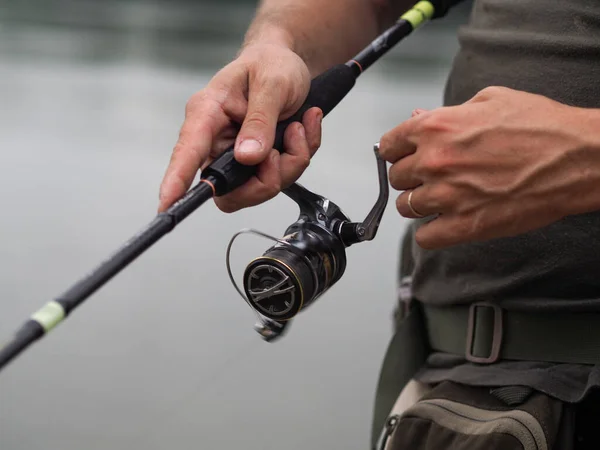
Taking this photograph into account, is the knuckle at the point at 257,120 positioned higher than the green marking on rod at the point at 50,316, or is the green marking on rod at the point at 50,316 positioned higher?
the knuckle at the point at 257,120

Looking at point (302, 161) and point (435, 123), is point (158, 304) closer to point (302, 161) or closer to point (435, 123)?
point (302, 161)

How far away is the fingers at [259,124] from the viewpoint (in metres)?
0.89

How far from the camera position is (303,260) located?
917 millimetres

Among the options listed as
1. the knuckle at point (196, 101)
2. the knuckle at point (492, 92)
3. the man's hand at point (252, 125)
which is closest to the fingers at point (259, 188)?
the man's hand at point (252, 125)

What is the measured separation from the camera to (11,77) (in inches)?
185

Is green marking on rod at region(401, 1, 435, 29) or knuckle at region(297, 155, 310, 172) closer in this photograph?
knuckle at region(297, 155, 310, 172)

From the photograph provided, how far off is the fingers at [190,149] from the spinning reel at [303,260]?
0.10m

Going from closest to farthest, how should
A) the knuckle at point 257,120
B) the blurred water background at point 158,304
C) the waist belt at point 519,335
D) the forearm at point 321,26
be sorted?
the knuckle at point 257,120 → the waist belt at point 519,335 → the forearm at point 321,26 → the blurred water background at point 158,304

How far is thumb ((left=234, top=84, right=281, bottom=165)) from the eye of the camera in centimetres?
89

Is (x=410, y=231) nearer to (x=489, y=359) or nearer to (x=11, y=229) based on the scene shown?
(x=489, y=359)

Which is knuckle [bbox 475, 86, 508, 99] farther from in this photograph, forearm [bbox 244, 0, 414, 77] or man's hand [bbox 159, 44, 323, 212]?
forearm [bbox 244, 0, 414, 77]

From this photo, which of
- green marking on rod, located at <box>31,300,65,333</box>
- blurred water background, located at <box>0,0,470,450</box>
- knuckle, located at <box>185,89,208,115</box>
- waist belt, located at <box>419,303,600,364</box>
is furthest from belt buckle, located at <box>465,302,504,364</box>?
green marking on rod, located at <box>31,300,65,333</box>

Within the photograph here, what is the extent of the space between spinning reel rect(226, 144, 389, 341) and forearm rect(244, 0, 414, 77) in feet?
0.89

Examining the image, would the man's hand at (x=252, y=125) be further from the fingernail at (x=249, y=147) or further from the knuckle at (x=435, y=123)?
the knuckle at (x=435, y=123)
